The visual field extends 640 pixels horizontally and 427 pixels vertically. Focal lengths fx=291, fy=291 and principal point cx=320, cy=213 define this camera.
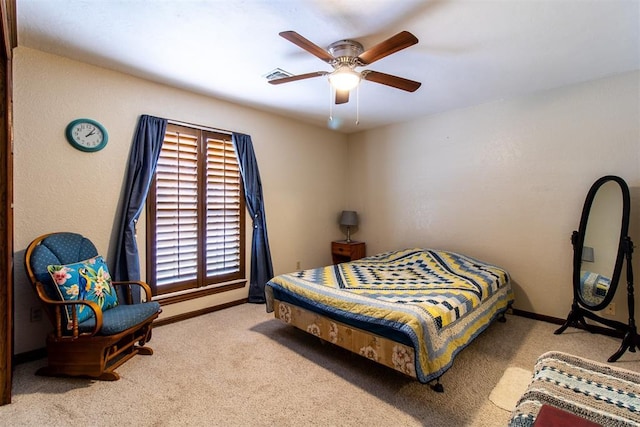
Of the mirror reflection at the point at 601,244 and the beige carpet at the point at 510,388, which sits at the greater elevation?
the mirror reflection at the point at 601,244

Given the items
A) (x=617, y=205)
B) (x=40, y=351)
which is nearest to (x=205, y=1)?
(x=40, y=351)

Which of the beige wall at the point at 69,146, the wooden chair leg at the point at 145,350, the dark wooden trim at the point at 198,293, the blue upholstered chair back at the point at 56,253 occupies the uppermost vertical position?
the beige wall at the point at 69,146

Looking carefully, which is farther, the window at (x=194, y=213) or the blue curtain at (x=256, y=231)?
the blue curtain at (x=256, y=231)

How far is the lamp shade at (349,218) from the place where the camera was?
4873 millimetres

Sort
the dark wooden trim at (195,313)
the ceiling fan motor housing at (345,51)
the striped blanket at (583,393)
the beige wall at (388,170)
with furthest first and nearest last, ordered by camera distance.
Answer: the dark wooden trim at (195,313), the beige wall at (388,170), the ceiling fan motor housing at (345,51), the striped blanket at (583,393)

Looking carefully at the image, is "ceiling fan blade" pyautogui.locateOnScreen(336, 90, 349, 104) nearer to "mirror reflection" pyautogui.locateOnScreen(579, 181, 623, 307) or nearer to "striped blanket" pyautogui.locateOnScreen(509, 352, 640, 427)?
"striped blanket" pyautogui.locateOnScreen(509, 352, 640, 427)

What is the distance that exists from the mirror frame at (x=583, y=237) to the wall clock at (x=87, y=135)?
4740 millimetres

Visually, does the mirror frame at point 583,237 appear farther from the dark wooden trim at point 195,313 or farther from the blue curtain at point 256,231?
the dark wooden trim at point 195,313

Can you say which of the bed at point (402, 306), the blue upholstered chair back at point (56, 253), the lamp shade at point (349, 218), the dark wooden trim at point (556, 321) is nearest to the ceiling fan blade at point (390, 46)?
the bed at point (402, 306)

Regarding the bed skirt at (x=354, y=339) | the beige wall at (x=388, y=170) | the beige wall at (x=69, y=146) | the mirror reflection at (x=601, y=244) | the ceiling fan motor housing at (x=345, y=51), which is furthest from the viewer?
the mirror reflection at (x=601, y=244)

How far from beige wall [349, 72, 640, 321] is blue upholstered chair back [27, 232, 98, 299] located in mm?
3823

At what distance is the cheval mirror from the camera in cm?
260

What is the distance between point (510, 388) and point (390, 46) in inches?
96.7

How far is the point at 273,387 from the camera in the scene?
2.08 metres
